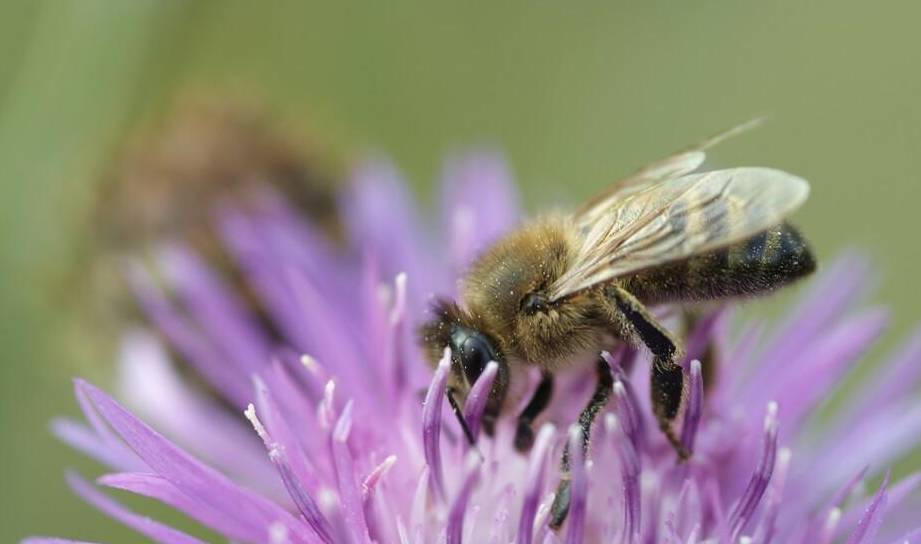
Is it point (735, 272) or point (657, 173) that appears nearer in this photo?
point (735, 272)

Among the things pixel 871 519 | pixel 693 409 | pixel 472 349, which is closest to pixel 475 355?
pixel 472 349

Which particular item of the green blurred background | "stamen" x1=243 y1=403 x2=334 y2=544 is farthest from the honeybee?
the green blurred background

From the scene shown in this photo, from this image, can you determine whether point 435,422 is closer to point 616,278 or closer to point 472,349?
point 472,349

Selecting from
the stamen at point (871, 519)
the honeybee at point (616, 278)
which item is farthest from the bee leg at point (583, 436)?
the stamen at point (871, 519)

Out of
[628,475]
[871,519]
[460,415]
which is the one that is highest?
[460,415]

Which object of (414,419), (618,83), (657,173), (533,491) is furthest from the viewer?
(618,83)

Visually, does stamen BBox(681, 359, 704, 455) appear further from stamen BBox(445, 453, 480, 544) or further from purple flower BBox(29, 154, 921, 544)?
stamen BBox(445, 453, 480, 544)

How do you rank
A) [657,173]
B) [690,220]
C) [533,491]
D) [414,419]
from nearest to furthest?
[690,220] < [533,491] < [657,173] < [414,419]
